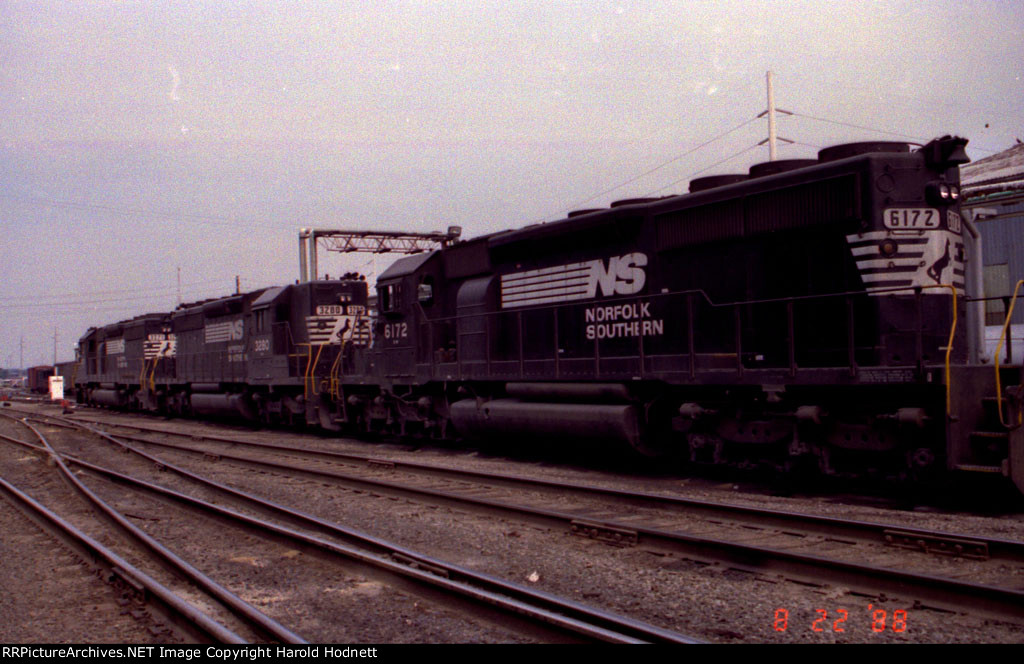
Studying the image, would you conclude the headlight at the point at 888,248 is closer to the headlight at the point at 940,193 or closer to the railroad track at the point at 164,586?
the headlight at the point at 940,193

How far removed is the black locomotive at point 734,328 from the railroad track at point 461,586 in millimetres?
4386

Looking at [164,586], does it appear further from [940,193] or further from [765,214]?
[940,193]

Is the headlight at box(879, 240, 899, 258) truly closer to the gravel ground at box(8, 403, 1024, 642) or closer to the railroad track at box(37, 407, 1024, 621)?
the gravel ground at box(8, 403, 1024, 642)

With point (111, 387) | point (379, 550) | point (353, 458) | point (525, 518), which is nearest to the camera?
point (379, 550)

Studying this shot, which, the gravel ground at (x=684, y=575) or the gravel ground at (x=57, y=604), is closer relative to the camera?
the gravel ground at (x=684, y=575)

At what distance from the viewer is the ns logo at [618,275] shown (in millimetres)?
11219
